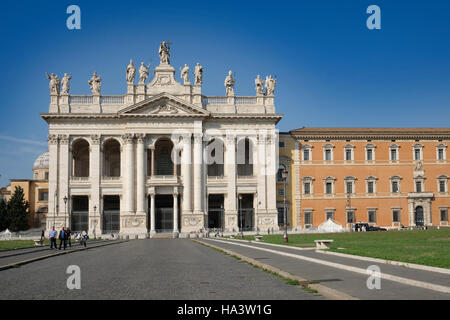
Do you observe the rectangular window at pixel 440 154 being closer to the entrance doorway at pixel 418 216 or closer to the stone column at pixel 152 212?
the entrance doorway at pixel 418 216

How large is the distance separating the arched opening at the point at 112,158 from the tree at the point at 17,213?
68.2 feet

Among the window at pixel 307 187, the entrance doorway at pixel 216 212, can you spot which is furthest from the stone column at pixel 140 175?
the window at pixel 307 187

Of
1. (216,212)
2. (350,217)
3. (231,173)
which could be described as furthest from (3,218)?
(350,217)

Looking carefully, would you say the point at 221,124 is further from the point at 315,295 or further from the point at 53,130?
the point at 315,295

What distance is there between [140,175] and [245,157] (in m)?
14.1

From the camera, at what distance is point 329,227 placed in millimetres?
67125

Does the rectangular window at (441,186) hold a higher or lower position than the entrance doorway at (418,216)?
higher

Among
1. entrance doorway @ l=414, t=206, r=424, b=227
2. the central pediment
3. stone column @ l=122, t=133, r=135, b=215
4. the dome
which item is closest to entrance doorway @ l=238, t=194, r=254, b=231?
the central pediment

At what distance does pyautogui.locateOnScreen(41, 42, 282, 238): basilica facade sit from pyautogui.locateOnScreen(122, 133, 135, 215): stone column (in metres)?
0.12

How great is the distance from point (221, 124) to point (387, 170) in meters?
23.4

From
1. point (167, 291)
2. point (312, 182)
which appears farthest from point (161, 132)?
point (167, 291)

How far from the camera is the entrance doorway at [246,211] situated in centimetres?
6846

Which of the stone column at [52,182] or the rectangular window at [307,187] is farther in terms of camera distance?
the rectangular window at [307,187]

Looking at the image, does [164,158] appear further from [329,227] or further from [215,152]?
[329,227]
